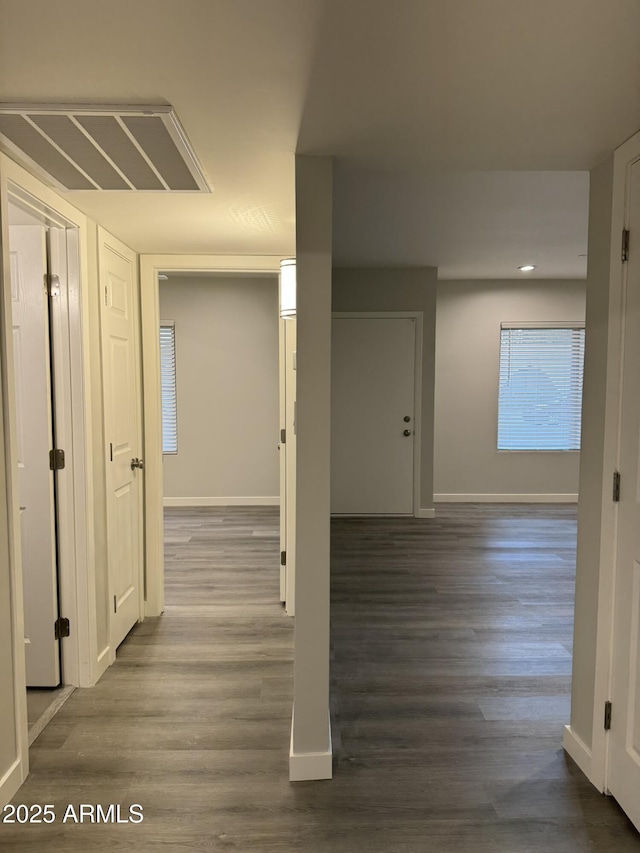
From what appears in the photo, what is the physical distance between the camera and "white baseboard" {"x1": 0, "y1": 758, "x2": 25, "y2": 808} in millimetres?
1790

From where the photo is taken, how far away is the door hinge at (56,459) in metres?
2.44

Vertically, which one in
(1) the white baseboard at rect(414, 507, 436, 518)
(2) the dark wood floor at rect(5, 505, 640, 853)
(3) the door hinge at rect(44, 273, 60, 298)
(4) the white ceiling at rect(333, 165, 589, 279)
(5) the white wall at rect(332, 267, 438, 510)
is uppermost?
(4) the white ceiling at rect(333, 165, 589, 279)

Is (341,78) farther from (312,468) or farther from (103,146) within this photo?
(312,468)

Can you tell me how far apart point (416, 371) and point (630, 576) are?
157 inches

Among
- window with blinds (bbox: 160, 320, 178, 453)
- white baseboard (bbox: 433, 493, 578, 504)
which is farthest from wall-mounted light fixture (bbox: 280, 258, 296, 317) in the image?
white baseboard (bbox: 433, 493, 578, 504)

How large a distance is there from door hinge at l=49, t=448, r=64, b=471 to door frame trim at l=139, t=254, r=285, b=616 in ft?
2.78

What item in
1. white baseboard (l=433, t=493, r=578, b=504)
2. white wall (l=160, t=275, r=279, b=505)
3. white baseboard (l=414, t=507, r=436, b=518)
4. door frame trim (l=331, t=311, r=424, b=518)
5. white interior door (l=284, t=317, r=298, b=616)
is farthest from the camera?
white baseboard (l=433, t=493, r=578, b=504)

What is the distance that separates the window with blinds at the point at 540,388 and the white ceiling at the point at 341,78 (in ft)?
14.6

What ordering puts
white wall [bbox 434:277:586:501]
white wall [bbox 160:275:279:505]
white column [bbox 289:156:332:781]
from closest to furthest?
1. white column [bbox 289:156:332:781]
2. white wall [bbox 160:275:279:505]
3. white wall [bbox 434:277:586:501]

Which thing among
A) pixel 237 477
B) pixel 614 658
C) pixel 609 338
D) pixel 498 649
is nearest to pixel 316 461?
pixel 609 338

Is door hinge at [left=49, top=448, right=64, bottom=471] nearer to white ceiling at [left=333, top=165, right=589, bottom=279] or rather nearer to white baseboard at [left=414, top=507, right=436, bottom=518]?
white ceiling at [left=333, top=165, right=589, bottom=279]

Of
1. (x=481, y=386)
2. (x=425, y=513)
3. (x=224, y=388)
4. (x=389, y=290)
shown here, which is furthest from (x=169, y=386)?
(x=481, y=386)

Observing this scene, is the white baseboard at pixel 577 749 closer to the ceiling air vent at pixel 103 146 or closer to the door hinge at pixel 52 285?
the ceiling air vent at pixel 103 146


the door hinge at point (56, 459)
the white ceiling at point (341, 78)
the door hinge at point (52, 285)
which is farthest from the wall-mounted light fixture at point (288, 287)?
the door hinge at point (56, 459)
